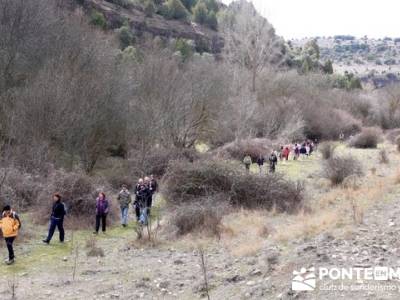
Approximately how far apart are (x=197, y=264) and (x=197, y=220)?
3.40m

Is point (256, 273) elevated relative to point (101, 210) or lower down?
lower down

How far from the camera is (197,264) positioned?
12.9 m

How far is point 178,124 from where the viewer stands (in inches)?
1272

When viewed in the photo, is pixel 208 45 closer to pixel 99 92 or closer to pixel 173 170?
pixel 99 92

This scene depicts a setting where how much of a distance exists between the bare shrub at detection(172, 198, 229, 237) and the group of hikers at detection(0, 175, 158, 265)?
1.31 metres

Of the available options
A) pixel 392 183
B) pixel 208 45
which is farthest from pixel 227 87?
pixel 208 45

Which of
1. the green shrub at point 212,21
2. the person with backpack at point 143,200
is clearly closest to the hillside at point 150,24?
the green shrub at point 212,21

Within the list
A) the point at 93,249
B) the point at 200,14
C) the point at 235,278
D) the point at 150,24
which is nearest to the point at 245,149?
the point at 93,249

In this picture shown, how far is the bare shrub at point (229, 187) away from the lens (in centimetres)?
2028

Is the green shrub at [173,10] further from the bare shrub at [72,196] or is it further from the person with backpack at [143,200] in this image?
the person with backpack at [143,200]

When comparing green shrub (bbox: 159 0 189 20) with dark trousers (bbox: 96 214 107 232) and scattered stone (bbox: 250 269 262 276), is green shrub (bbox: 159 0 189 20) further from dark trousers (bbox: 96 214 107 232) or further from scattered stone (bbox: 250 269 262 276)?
scattered stone (bbox: 250 269 262 276)

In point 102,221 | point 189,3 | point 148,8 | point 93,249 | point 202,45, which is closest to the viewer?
point 93,249

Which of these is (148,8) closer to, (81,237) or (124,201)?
(124,201)

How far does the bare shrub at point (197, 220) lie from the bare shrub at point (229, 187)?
11.2 ft
